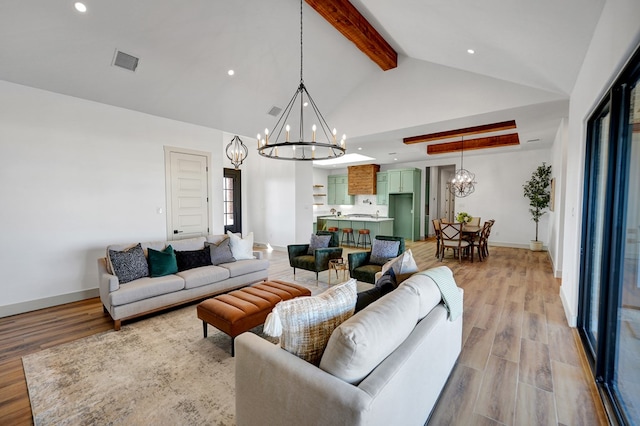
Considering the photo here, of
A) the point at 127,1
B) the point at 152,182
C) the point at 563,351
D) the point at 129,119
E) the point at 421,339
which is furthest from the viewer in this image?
the point at 152,182

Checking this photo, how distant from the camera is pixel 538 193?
738cm

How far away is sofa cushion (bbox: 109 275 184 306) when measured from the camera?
308 centimetres

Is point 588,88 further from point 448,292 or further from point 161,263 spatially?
point 161,263

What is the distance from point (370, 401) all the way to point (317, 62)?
16.3 ft

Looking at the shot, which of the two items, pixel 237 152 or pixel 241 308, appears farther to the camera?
pixel 237 152

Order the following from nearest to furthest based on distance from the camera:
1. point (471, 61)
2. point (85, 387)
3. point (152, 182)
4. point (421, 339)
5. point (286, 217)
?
point (421, 339)
point (85, 387)
point (471, 61)
point (152, 182)
point (286, 217)

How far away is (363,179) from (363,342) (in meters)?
8.93

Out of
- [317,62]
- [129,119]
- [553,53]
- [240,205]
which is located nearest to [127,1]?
[129,119]

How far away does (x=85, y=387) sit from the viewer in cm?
214

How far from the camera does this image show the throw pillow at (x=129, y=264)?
133 inches

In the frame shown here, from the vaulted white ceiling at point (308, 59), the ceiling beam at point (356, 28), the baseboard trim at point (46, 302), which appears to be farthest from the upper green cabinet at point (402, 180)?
the baseboard trim at point (46, 302)

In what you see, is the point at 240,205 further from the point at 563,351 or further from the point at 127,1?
the point at 563,351

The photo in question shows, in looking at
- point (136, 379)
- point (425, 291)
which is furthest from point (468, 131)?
point (136, 379)

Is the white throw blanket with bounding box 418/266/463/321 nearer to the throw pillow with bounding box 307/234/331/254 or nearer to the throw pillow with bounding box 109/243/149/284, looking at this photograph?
the throw pillow with bounding box 307/234/331/254
